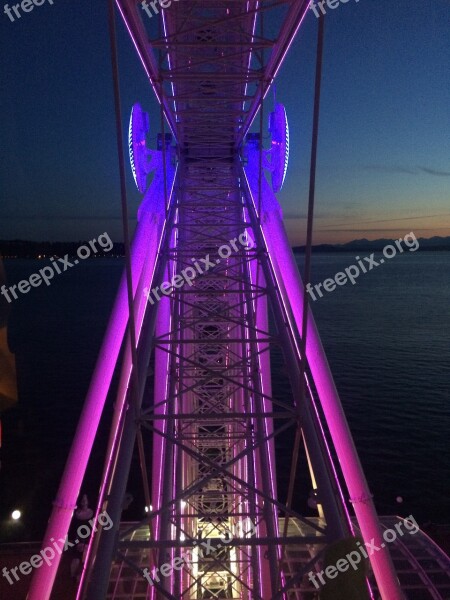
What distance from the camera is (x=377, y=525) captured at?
490 centimetres

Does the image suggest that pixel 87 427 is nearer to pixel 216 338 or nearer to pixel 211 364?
pixel 216 338

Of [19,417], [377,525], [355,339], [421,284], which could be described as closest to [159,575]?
[377,525]

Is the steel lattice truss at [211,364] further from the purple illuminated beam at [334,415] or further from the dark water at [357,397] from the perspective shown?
the dark water at [357,397]

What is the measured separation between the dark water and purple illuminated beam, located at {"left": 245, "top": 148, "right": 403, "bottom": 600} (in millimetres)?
13656

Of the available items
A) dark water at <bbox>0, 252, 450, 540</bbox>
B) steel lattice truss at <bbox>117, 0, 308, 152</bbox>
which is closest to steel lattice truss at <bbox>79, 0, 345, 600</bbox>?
steel lattice truss at <bbox>117, 0, 308, 152</bbox>

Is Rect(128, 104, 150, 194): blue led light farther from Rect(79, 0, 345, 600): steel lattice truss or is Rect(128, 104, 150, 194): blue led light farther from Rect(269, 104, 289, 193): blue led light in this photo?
Rect(269, 104, 289, 193): blue led light

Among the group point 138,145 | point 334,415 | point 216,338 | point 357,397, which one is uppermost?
point 357,397

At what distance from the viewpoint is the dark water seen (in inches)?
755

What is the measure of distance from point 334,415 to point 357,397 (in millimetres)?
23023

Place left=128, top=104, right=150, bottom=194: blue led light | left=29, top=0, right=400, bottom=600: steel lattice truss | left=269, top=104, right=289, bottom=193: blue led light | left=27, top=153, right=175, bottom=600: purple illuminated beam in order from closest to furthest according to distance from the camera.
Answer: left=29, top=0, right=400, bottom=600: steel lattice truss < left=27, top=153, right=175, bottom=600: purple illuminated beam < left=269, top=104, right=289, bottom=193: blue led light < left=128, top=104, right=150, bottom=194: blue led light

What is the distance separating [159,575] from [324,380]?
3020 millimetres

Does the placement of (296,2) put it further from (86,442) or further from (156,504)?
(156,504)

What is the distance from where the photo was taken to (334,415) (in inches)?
213

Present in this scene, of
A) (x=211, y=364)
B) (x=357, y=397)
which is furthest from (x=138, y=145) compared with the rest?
(x=357, y=397)
